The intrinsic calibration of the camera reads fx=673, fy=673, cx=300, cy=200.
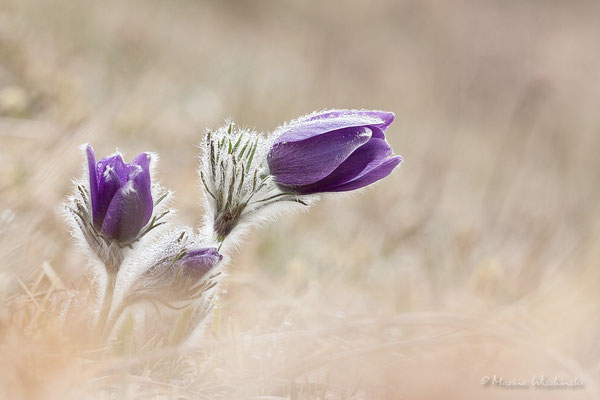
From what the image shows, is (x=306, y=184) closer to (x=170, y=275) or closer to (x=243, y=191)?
(x=243, y=191)

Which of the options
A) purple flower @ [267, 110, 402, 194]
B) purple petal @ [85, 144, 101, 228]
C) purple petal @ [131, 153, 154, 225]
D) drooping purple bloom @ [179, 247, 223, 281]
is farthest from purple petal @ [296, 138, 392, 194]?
purple petal @ [85, 144, 101, 228]

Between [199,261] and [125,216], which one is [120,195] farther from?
[199,261]

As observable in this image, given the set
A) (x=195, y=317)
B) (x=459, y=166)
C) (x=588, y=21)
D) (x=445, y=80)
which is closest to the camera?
(x=195, y=317)

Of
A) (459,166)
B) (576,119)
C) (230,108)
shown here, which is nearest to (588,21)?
(576,119)

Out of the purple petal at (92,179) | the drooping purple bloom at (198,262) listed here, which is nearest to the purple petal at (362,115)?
the drooping purple bloom at (198,262)

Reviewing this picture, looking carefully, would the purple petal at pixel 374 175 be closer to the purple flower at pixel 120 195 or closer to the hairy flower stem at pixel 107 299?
the purple flower at pixel 120 195
